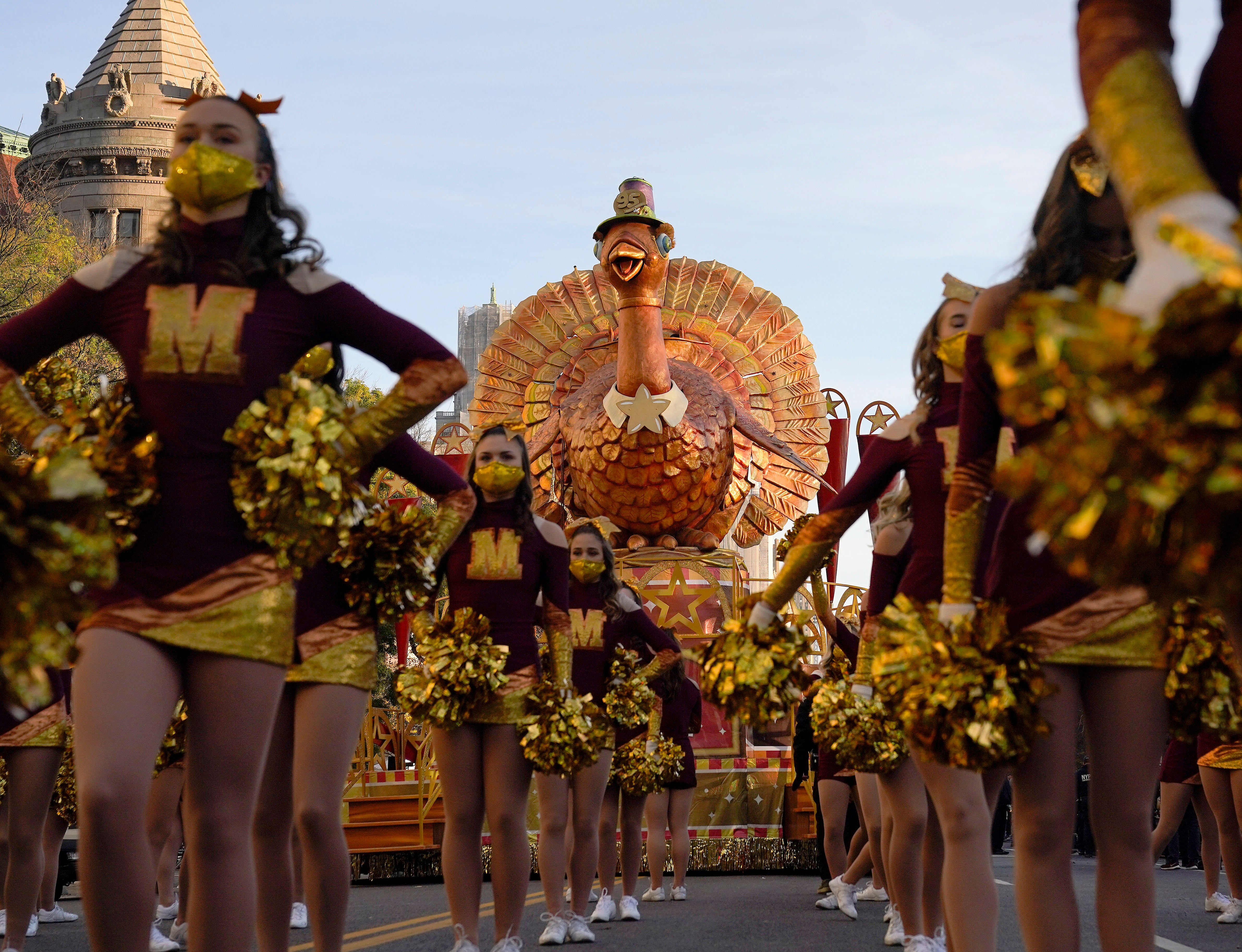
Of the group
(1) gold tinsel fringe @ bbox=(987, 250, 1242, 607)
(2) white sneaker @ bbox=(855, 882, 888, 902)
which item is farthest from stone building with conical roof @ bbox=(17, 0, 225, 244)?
(1) gold tinsel fringe @ bbox=(987, 250, 1242, 607)

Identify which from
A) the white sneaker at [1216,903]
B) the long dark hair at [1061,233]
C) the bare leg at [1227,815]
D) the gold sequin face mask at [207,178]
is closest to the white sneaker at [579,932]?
the bare leg at [1227,815]

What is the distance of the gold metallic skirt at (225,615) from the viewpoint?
348cm

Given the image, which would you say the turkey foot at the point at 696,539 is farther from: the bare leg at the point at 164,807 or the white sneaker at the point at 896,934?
the white sneaker at the point at 896,934

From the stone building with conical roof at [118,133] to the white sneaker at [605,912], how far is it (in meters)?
30.0

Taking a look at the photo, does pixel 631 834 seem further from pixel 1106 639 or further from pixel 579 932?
pixel 1106 639

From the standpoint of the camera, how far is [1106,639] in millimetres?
3492

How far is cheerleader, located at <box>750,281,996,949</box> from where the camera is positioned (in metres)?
4.30

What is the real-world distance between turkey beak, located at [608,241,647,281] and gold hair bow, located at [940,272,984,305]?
10171 mm

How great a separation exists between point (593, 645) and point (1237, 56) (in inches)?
283

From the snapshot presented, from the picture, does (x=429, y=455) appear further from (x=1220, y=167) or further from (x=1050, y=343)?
(x=1050, y=343)

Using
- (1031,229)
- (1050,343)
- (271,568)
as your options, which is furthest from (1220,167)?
(271,568)

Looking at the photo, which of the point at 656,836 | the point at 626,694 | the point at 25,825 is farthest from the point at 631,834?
the point at 25,825

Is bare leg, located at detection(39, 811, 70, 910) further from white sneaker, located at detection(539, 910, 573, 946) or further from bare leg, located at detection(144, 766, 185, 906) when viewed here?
white sneaker, located at detection(539, 910, 573, 946)

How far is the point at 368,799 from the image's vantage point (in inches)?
549
